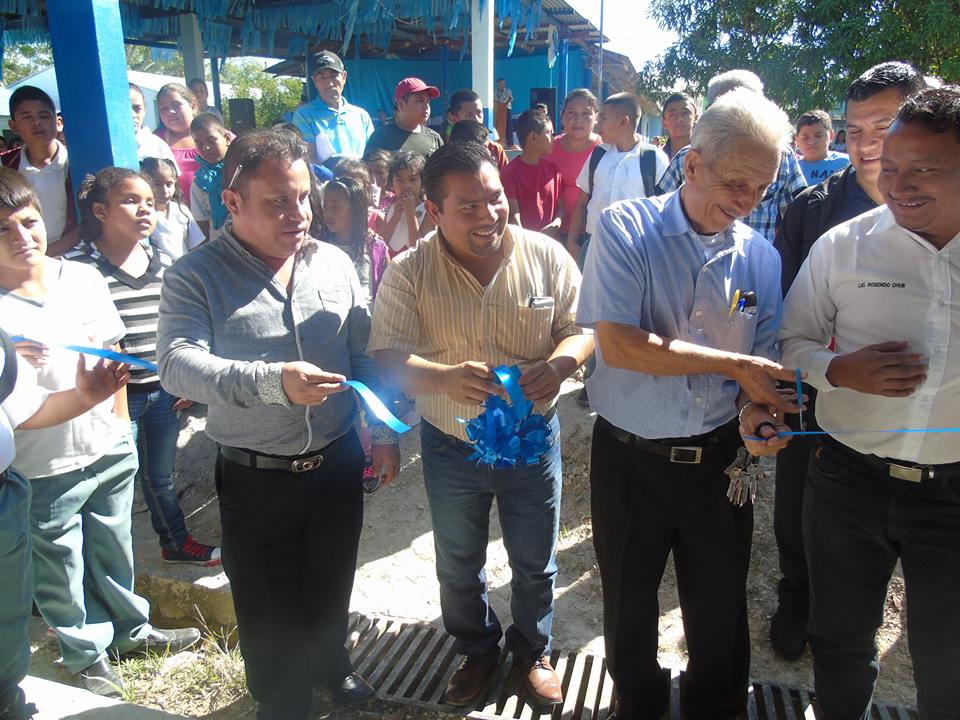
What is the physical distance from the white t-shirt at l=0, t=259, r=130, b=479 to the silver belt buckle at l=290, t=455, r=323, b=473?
34.0 inches

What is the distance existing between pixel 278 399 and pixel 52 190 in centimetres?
371

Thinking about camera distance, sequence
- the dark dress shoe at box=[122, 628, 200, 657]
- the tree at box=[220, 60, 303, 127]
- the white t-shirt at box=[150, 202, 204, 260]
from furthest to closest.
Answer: the tree at box=[220, 60, 303, 127] → the white t-shirt at box=[150, 202, 204, 260] → the dark dress shoe at box=[122, 628, 200, 657]

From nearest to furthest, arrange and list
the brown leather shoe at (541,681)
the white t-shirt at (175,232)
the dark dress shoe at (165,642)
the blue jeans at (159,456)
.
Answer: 1. the brown leather shoe at (541,681)
2. the dark dress shoe at (165,642)
3. the blue jeans at (159,456)
4. the white t-shirt at (175,232)

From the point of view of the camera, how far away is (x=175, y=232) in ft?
15.1

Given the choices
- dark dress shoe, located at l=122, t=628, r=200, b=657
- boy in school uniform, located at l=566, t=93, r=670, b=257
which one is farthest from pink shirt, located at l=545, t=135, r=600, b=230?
dark dress shoe, located at l=122, t=628, r=200, b=657

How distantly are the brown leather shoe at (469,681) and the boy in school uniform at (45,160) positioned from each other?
3.78 m

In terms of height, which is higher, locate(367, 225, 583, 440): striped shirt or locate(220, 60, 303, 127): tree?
locate(220, 60, 303, 127): tree

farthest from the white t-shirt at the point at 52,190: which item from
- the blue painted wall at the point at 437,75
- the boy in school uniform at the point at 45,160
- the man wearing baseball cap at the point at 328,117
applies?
the blue painted wall at the point at 437,75

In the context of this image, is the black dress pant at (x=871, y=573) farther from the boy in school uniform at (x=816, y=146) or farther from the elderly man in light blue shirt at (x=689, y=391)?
the boy in school uniform at (x=816, y=146)

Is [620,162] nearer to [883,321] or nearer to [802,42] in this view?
[883,321]

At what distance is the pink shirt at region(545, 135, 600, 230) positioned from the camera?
5918 mm

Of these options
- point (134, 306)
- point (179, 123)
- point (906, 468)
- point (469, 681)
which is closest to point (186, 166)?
point (179, 123)

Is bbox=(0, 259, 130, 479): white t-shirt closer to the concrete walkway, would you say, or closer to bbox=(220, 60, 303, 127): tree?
the concrete walkway

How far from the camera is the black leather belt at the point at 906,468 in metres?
1.96
